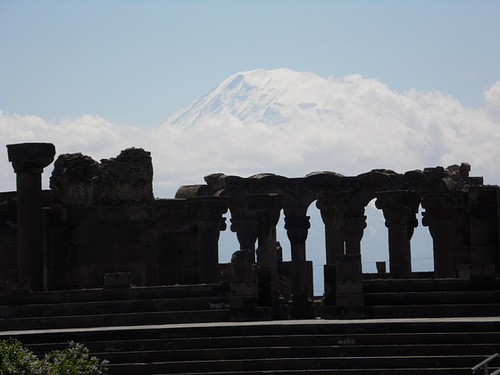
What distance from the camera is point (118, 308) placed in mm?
23641

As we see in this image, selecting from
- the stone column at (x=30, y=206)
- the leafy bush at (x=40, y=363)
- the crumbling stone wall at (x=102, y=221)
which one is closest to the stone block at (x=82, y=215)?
the crumbling stone wall at (x=102, y=221)

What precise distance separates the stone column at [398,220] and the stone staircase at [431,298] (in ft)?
23.2

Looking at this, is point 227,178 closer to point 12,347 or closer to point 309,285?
point 309,285

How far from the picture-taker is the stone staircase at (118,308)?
23.2 meters

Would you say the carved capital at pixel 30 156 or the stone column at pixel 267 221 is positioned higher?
the carved capital at pixel 30 156

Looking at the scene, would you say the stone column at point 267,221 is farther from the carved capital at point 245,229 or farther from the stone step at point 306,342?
the stone step at point 306,342

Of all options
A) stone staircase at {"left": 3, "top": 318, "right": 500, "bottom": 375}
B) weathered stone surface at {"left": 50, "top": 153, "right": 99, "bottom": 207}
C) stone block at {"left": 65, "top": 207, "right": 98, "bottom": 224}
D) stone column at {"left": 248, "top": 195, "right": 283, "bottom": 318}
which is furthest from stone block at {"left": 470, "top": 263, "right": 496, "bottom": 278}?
weathered stone surface at {"left": 50, "top": 153, "right": 99, "bottom": 207}

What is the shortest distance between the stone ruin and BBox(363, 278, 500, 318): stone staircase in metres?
0.32

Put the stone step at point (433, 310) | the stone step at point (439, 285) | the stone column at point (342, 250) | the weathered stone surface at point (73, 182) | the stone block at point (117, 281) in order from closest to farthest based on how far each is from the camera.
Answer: the stone step at point (433, 310) → the stone column at point (342, 250) → the stone step at point (439, 285) → the stone block at point (117, 281) → the weathered stone surface at point (73, 182)

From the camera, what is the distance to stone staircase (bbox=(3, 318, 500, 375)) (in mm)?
19953

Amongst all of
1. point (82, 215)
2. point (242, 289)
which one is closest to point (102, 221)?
point (82, 215)

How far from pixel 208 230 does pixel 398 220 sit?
17.3ft

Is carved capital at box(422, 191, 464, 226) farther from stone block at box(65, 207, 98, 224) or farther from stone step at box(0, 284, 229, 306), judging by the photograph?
stone block at box(65, 207, 98, 224)

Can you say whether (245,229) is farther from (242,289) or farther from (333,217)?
(242,289)
